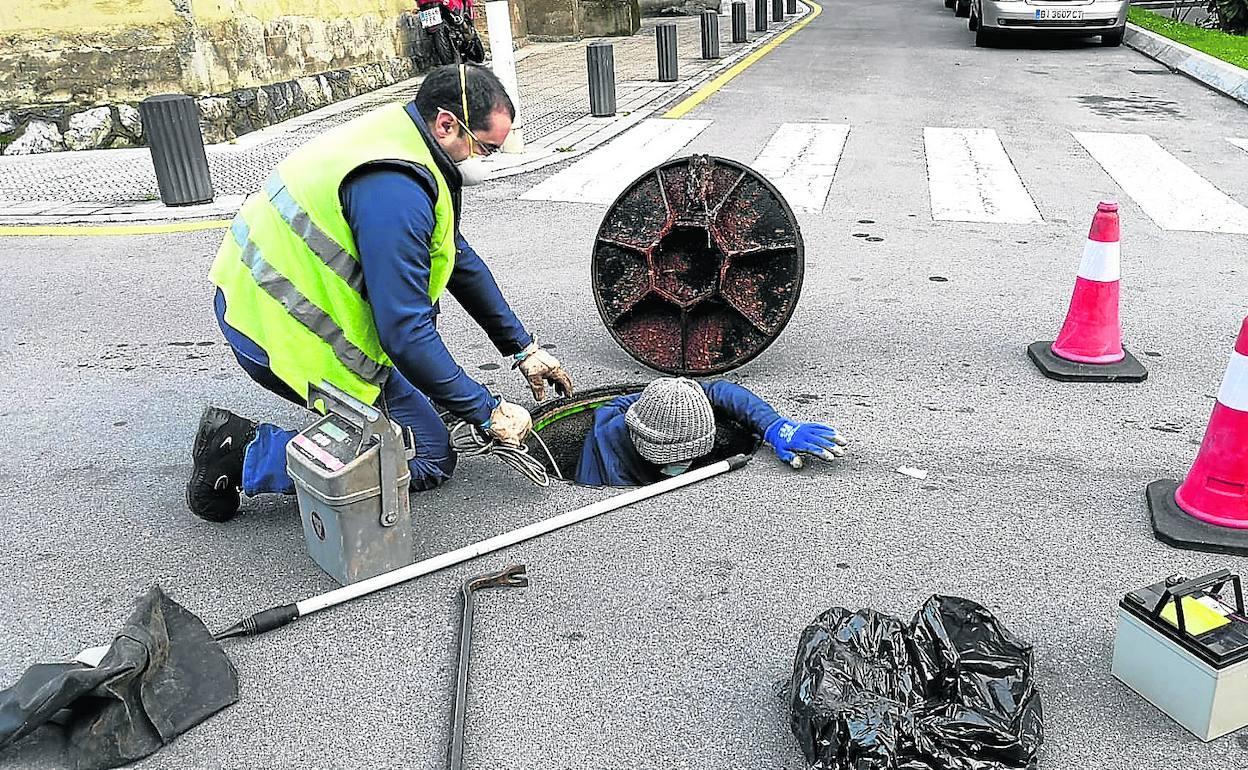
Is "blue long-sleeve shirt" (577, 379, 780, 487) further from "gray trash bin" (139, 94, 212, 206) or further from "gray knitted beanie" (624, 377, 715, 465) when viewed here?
"gray trash bin" (139, 94, 212, 206)

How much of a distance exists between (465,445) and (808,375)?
1.66 m

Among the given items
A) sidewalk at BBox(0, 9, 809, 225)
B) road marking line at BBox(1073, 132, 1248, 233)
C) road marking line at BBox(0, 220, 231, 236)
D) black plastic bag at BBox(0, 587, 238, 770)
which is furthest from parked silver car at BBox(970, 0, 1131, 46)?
black plastic bag at BBox(0, 587, 238, 770)

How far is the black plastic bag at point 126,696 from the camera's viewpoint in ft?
7.83

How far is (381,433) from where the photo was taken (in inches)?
112

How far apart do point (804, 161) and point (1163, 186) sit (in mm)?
2645

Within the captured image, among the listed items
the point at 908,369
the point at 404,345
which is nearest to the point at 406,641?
the point at 404,345

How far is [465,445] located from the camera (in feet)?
12.3

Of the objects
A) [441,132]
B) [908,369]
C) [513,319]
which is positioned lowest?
[908,369]

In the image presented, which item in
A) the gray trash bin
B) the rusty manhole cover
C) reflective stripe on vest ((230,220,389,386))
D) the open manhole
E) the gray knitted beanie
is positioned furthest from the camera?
the gray trash bin

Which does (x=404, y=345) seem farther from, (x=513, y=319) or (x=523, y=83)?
(x=523, y=83)

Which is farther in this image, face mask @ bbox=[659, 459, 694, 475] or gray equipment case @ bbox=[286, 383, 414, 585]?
face mask @ bbox=[659, 459, 694, 475]

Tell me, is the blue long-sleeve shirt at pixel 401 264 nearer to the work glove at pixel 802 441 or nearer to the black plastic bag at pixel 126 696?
the black plastic bag at pixel 126 696

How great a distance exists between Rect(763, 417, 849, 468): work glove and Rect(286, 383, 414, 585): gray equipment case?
1338 mm

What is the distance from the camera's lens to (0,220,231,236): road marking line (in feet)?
23.4
